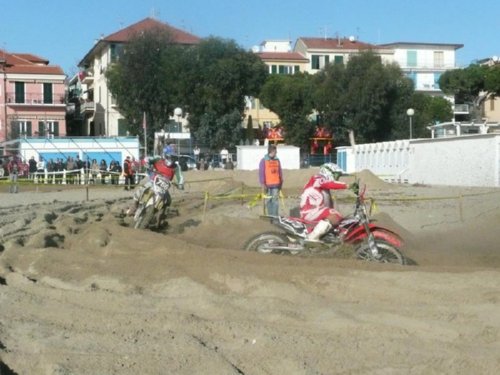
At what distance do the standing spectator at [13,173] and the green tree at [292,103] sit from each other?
86.8 feet

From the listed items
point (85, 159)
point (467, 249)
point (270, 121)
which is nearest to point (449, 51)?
point (270, 121)

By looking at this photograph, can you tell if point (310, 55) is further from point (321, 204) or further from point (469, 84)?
point (321, 204)

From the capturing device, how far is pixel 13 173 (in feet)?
118

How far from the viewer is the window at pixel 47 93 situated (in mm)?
77500

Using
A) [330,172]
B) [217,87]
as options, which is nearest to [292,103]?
[217,87]

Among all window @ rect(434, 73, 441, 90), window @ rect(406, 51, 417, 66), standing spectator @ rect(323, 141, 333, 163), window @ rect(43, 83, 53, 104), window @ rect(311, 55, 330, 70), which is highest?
window @ rect(406, 51, 417, 66)

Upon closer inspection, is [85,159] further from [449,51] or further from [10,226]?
[449,51]

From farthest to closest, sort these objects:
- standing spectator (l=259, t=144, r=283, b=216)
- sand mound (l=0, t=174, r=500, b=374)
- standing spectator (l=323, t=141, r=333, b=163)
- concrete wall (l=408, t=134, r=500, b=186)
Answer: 1. standing spectator (l=323, t=141, r=333, b=163)
2. concrete wall (l=408, t=134, r=500, b=186)
3. standing spectator (l=259, t=144, r=283, b=216)
4. sand mound (l=0, t=174, r=500, b=374)

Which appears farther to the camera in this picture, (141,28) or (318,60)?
(318,60)

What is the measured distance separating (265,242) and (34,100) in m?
70.0

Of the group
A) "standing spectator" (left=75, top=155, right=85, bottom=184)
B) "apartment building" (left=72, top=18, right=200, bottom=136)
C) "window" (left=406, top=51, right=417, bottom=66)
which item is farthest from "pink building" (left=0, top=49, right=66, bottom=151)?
"window" (left=406, top=51, right=417, bottom=66)

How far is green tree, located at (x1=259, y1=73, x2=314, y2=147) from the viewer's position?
66.1 m

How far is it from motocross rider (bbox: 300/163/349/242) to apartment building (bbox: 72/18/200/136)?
60.1 meters

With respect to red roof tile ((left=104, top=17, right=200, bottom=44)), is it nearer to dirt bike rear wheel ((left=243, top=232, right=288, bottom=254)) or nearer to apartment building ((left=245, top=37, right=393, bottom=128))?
apartment building ((left=245, top=37, right=393, bottom=128))
